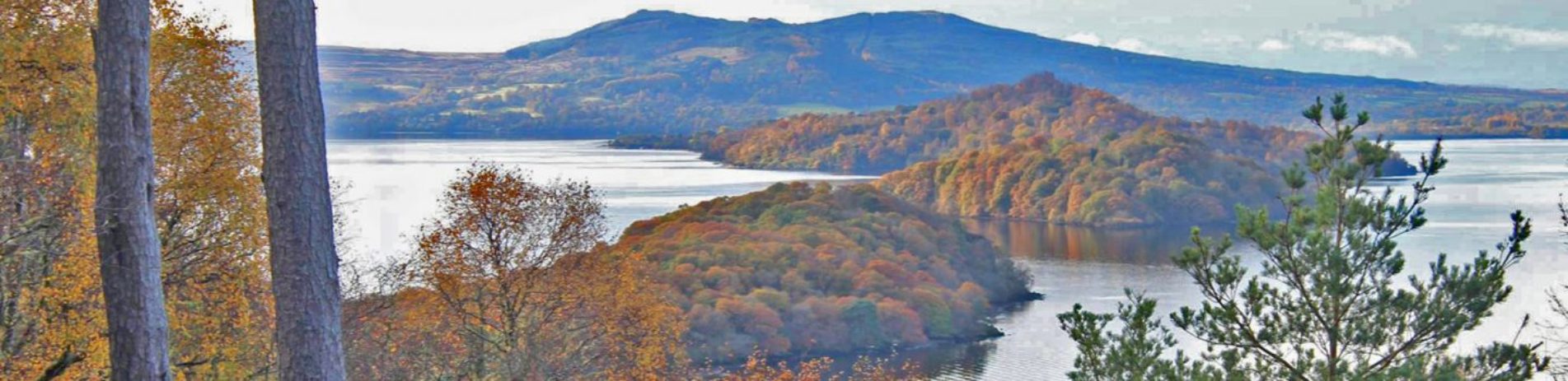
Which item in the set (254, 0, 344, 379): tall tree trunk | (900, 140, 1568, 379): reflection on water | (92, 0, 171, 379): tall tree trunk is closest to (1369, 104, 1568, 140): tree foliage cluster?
(900, 140, 1568, 379): reflection on water

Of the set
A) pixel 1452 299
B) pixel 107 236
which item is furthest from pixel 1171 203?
pixel 107 236

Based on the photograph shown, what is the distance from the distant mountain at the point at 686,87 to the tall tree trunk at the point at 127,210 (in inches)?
4308

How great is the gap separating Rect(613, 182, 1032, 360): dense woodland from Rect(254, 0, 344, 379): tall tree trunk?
1222 inches

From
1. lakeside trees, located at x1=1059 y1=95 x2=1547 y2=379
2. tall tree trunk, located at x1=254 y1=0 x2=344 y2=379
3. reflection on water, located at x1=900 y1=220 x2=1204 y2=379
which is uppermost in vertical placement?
tall tree trunk, located at x1=254 y1=0 x2=344 y2=379

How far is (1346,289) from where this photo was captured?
10.9 metres

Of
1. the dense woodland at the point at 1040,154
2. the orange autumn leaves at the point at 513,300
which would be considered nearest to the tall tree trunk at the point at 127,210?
the orange autumn leaves at the point at 513,300

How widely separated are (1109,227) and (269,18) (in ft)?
244

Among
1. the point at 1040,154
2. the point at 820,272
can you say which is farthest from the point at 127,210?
the point at 1040,154

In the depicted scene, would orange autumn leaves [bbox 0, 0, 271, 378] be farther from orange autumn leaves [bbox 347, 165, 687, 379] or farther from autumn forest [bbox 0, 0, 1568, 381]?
orange autumn leaves [bbox 347, 165, 687, 379]

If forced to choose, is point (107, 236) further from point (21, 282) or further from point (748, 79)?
point (748, 79)

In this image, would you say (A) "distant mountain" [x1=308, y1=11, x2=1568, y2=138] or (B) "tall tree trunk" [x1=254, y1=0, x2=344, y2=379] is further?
(A) "distant mountain" [x1=308, y1=11, x2=1568, y2=138]

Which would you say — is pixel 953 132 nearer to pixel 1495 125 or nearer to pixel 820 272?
pixel 1495 125

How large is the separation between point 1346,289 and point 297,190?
321 inches

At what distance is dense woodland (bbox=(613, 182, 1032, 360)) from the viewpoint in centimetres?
3962
